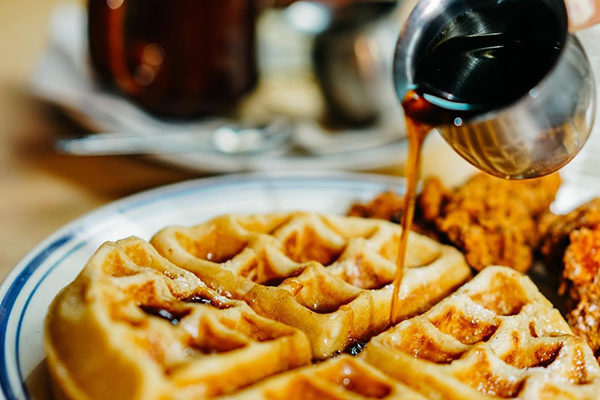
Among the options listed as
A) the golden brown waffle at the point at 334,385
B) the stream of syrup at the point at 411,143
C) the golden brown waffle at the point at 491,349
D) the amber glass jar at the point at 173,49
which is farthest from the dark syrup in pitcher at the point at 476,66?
the amber glass jar at the point at 173,49

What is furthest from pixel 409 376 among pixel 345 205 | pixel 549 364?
pixel 345 205

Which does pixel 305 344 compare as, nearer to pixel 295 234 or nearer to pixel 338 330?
pixel 338 330

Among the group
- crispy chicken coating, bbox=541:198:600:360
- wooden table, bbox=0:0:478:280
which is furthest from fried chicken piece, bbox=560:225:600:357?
wooden table, bbox=0:0:478:280

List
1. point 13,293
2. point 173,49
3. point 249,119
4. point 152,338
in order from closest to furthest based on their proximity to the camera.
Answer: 1. point 152,338
2. point 13,293
3. point 173,49
4. point 249,119

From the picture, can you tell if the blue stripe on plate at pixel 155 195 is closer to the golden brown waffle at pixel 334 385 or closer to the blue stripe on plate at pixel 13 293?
the blue stripe on plate at pixel 13 293

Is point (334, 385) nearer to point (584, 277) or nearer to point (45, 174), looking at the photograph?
point (584, 277)

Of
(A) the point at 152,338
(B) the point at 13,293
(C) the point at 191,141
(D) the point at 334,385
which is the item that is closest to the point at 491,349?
(D) the point at 334,385
